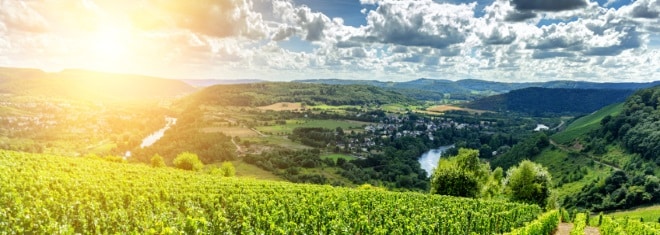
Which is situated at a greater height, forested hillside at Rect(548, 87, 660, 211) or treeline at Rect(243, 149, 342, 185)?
forested hillside at Rect(548, 87, 660, 211)

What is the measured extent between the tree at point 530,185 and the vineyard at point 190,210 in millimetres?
26698

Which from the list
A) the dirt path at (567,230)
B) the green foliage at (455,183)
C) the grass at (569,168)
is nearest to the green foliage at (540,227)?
the dirt path at (567,230)

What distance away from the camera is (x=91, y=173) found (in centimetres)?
4891

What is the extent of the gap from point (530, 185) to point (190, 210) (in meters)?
65.9

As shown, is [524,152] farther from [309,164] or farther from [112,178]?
[112,178]

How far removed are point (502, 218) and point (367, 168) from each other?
14495 cm

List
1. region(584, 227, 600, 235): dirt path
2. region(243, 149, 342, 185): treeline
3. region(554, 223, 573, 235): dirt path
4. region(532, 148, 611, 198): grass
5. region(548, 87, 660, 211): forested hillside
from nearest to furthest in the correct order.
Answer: region(554, 223, 573, 235): dirt path
region(584, 227, 600, 235): dirt path
region(548, 87, 660, 211): forested hillside
region(532, 148, 611, 198): grass
region(243, 149, 342, 185): treeline

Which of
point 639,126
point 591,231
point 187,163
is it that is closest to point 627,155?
point 639,126

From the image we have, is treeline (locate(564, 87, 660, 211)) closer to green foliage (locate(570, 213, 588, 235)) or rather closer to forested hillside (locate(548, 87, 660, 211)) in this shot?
forested hillside (locate(548, 87, 660, 211))

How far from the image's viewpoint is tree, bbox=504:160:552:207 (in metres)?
75.7

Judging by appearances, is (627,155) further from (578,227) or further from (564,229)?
(578,227)

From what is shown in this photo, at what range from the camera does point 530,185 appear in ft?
249

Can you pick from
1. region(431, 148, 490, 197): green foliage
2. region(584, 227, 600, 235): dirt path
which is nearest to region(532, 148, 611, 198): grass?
region(431, 148, 490, 197): green foliage

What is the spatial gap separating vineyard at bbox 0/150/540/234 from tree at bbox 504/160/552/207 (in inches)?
1051
